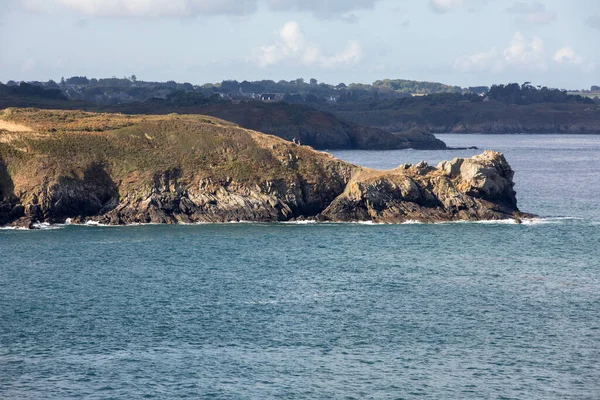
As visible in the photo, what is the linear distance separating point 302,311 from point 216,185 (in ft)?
125

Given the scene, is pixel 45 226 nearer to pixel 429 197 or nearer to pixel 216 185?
pixel 216 185

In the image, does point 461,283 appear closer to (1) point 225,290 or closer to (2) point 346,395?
(1) point 225,290

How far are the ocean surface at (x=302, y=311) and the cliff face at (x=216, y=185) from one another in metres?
3.22

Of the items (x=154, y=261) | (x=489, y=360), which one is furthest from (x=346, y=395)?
(x=154, y=261)

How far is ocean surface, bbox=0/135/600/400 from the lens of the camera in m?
44.9

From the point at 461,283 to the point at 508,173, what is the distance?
105 feet

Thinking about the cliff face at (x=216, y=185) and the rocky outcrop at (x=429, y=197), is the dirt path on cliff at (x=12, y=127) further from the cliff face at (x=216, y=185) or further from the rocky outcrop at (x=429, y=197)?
the rocky outcrop at (x=429, y=197)

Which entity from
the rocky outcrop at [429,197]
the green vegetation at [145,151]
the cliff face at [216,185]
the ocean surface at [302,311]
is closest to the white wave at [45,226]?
the ocean surface at [302,311]

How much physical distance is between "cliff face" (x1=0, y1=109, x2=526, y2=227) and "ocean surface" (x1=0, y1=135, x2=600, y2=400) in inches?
127

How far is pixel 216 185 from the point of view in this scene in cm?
9475

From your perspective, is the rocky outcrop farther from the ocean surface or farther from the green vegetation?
the green vegetation

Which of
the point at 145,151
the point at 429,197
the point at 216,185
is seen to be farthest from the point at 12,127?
the point at 429,197

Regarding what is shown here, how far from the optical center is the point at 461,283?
219ft

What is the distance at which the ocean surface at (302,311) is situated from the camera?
147ft
